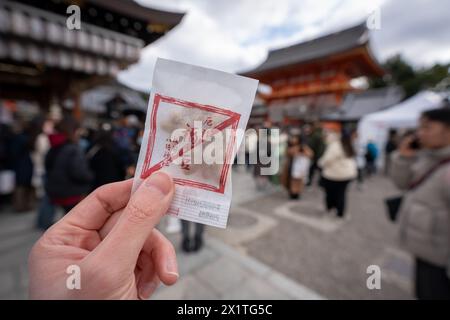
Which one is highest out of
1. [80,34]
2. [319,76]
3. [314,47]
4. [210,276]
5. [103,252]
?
[314,47]

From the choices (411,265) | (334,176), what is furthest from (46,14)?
(411,265)

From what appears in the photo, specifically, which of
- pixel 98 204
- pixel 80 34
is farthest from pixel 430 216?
pixel 80 34

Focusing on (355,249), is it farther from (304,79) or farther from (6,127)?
(304,79)

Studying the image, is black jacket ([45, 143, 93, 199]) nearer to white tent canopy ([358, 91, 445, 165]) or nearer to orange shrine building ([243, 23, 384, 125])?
orange shrine building ([243, 23, 384, 125])

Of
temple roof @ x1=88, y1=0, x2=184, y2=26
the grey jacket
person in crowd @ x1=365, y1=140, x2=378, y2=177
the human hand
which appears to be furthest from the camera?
person in crowd @ x1=365, y1=140, x2=378, y2=177

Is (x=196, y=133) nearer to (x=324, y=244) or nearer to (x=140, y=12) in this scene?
(x=324, y=244)

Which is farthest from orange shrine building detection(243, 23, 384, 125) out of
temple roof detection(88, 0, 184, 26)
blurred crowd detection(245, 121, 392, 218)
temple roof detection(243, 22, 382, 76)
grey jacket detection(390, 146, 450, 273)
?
grey jacket detection(390, 146, 450, 273)

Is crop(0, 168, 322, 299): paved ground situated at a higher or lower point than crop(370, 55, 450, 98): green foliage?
lower
